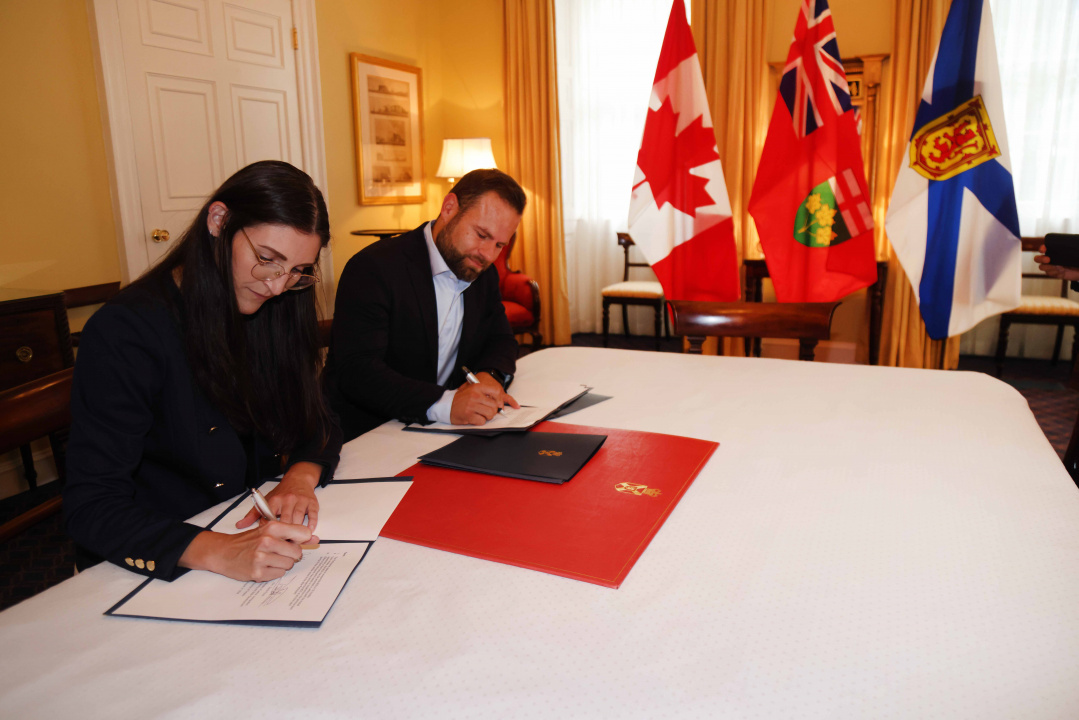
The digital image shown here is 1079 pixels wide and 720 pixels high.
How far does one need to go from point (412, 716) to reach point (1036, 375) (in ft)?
15.4

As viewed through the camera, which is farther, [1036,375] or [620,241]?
[620,241]

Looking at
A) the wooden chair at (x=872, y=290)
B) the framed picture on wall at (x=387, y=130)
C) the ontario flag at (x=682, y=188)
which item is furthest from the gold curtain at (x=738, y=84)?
the framed picture on wall at (x=387, y=130)

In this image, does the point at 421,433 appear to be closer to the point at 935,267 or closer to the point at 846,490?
the point at 846,490

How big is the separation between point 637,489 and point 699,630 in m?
0.33

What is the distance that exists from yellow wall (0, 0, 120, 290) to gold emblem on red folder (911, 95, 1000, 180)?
12.7 feet

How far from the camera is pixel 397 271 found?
1716 mm

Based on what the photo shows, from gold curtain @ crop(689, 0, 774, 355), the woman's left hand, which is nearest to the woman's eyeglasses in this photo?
the woman's left hand

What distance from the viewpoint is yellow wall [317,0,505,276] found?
446 centimetres

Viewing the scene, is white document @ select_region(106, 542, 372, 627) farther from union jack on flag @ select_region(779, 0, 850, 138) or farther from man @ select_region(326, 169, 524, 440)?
union jack on flag @ select_region(779, 0, 850, 138)

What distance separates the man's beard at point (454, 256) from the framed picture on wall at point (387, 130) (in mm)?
3188

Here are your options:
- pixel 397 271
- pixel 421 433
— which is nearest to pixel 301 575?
pixel 421 433
